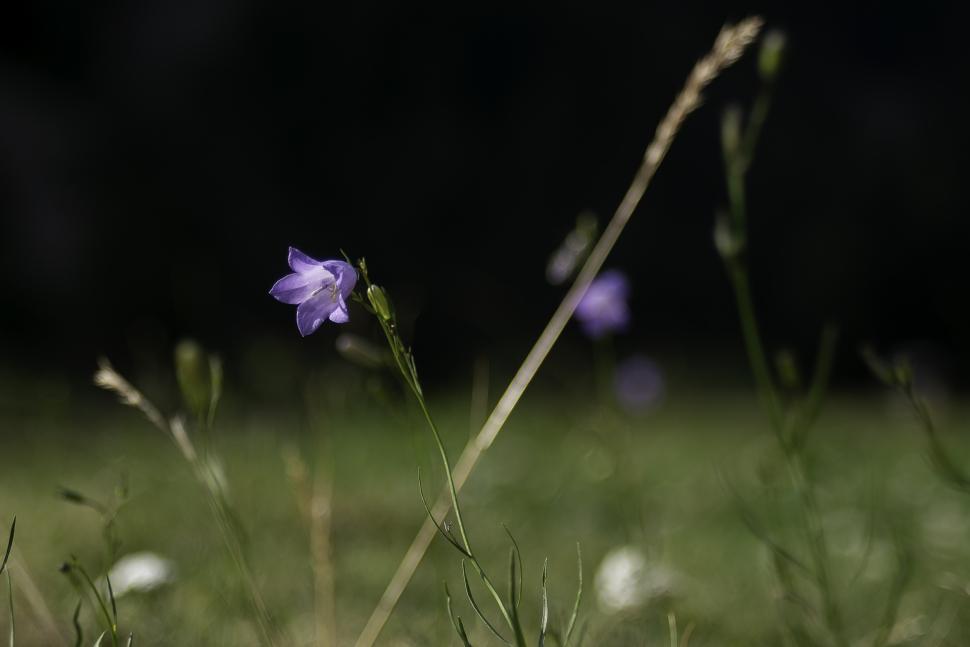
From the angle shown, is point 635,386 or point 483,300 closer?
point 635,386

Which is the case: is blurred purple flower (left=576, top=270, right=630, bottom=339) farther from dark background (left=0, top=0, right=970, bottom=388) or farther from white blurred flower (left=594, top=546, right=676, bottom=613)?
dark background (left=0, top=0, right=970, bottom=388)

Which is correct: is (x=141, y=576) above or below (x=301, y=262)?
below

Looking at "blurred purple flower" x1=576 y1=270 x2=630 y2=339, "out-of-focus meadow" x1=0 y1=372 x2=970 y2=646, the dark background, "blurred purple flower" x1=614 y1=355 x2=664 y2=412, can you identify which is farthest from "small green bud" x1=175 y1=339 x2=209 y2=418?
the dark background

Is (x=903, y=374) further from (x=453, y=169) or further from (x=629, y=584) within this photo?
(x=453, y=169)

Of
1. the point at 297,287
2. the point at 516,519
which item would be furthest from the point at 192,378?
the point at 516,519

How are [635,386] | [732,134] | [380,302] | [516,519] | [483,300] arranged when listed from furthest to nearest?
[483,300]
[635,386]
[516,519]
[732,134]
[380,302]

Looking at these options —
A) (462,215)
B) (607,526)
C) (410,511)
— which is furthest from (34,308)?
(607,526)
